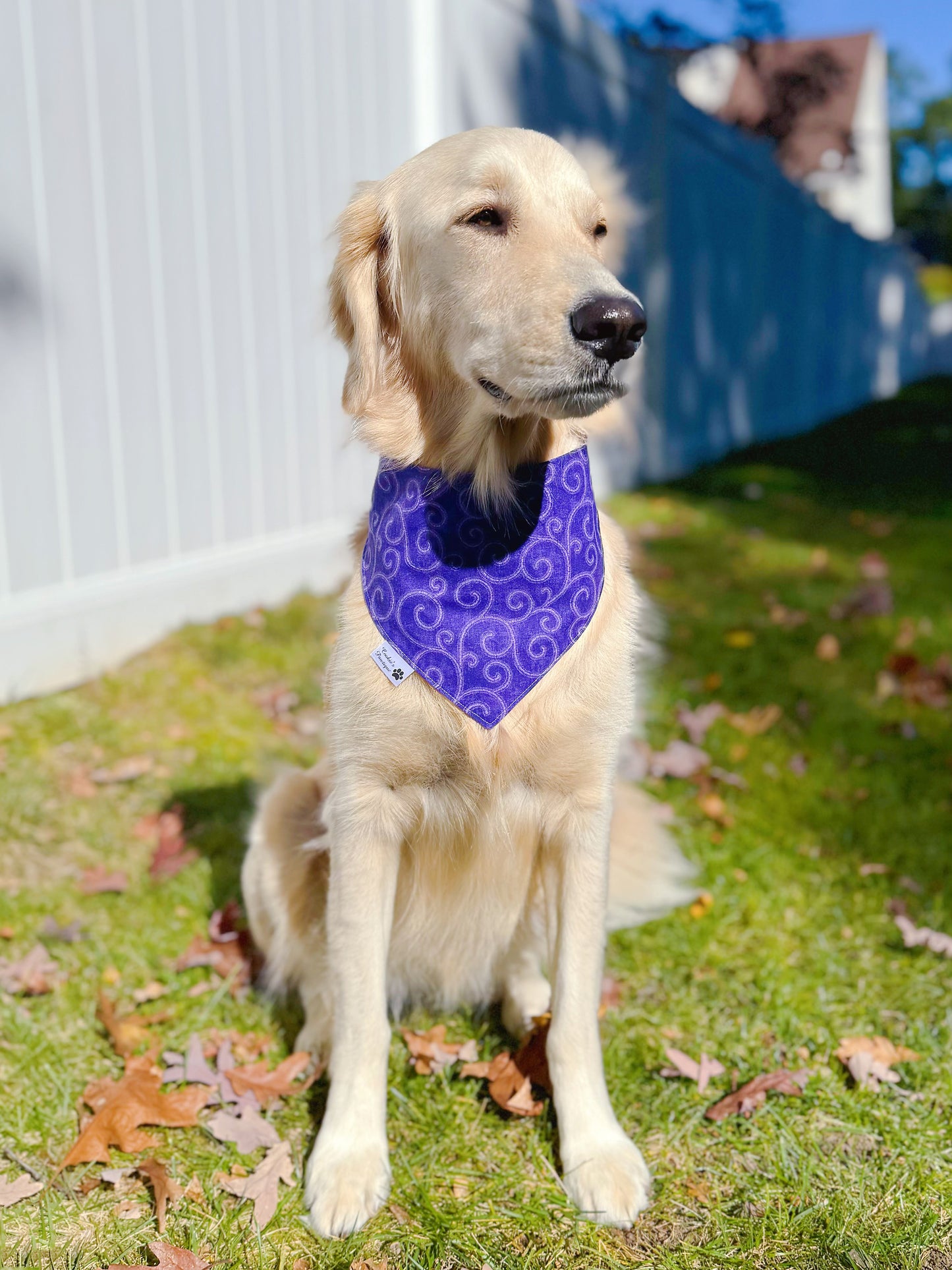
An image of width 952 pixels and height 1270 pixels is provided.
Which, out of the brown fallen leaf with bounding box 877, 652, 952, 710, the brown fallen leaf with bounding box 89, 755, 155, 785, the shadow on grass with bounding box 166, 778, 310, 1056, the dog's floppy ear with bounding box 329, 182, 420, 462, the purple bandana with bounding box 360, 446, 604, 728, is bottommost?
the brown fallen leaf with bounding box 877, 652, 952, 710

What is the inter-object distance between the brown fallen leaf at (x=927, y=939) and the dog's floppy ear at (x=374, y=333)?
5.66ft

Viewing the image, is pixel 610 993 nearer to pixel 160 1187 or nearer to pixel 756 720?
pixel 160 1187

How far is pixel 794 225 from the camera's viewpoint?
512 inches

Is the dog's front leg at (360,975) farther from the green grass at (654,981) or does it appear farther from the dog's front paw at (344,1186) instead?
the green grass at (654,981)

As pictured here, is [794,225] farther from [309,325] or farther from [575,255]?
[575,255]

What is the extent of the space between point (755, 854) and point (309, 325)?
345 centimetres

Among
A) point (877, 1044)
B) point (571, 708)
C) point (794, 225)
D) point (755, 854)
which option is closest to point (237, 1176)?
point (571, 708)

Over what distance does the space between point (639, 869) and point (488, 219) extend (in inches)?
63.1

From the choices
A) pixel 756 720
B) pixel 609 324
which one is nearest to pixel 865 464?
pixel 756 720

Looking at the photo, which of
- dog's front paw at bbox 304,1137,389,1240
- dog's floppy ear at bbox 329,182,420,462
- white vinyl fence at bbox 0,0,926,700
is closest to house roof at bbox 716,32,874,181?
white vinyl fence at bbox 0,0,926,700

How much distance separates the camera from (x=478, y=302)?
1.75 m

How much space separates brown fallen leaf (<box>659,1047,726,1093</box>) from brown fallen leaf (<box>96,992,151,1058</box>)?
113cm

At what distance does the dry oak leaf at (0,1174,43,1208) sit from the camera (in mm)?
1798

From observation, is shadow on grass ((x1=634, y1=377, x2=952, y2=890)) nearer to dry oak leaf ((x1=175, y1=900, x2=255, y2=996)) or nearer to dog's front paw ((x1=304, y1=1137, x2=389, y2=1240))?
dry oak leaf ((x1=175, y1=900, x2=255, y2=996))
